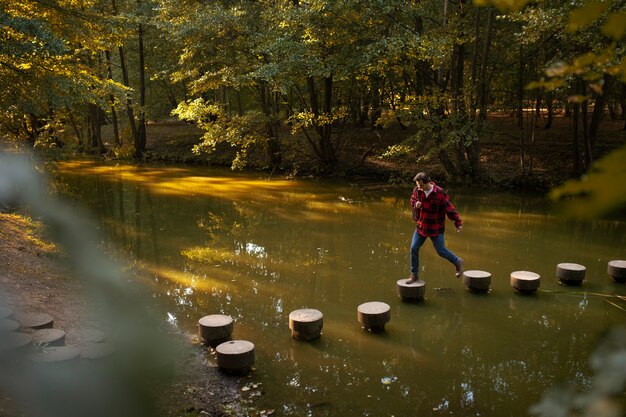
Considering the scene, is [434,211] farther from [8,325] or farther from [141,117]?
[141,117]

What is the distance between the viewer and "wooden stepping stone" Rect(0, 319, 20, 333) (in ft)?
17.5

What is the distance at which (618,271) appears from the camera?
8.05 m

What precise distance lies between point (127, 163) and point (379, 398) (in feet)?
88.3

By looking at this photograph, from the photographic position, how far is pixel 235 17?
755 inches

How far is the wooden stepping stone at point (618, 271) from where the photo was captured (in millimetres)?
8018

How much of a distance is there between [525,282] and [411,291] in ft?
6.05

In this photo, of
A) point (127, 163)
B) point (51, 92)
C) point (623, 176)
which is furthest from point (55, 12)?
point (127, 163)

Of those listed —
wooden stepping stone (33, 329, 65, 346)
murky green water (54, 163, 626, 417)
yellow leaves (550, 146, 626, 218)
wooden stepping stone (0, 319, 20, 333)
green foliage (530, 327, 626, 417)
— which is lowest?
murky green water (54, 163, 626, 417)

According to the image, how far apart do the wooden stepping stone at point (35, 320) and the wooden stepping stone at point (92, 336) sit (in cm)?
39

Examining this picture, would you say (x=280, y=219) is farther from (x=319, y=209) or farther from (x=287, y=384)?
(x=287, y=384)

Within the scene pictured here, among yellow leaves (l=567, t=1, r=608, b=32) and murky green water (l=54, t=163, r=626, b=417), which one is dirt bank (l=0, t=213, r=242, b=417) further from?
yellow leaves (l=567, t=1, r=608, b=32)

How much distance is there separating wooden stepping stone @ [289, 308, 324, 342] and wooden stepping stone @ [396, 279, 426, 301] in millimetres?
1798

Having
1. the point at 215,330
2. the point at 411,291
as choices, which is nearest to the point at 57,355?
the point at 215,330

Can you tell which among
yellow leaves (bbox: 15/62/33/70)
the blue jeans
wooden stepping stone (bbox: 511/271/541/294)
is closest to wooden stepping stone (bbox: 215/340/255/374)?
the blue jeans
